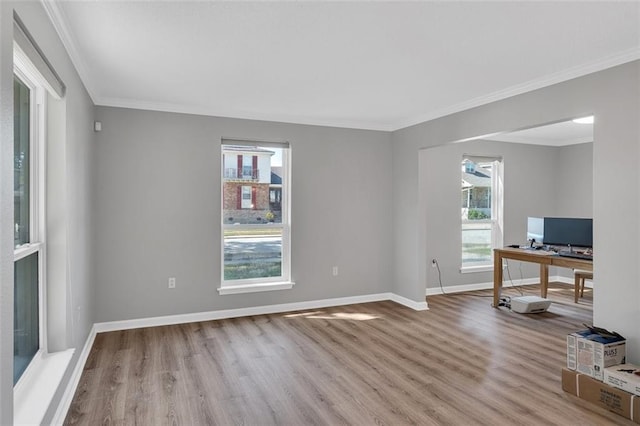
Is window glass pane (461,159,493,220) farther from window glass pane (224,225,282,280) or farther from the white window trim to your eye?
the white window trim

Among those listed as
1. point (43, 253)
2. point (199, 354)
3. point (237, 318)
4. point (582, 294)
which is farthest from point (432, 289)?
point (43, 253)

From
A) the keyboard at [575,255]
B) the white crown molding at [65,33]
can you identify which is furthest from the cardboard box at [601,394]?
the white crown molding at [65,33]

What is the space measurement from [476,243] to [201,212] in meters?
4.34

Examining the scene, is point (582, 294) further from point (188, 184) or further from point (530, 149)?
point (188, 184)

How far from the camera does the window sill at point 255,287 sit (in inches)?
185

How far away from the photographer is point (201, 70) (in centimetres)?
327

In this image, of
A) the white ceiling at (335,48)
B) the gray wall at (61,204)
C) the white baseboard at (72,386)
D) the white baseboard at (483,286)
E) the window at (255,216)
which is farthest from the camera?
the white baseboard at (483,286)

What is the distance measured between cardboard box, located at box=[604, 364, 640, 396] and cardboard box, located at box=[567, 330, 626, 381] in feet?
0.12

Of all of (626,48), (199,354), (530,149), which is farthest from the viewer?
(530,149)

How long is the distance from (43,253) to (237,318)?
2451 mm

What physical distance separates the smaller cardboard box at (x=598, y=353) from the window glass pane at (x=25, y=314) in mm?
3536

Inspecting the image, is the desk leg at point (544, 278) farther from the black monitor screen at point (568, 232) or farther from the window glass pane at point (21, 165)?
the window glass pane at point (21, 165)

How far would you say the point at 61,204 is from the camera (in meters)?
2.66

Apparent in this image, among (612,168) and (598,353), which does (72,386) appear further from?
(612,168)
